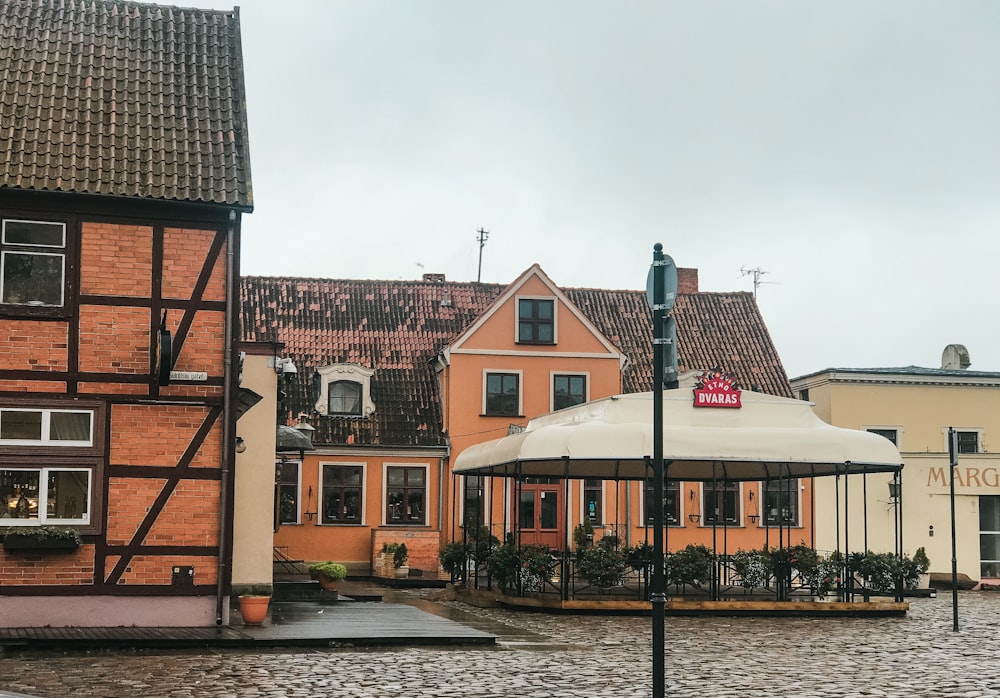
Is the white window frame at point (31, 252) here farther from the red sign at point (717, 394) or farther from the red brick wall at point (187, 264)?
the red sign at point (717, 394)

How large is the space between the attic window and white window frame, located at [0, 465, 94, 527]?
822 inches

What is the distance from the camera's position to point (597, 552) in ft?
85.7

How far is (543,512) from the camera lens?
40781 millimetres

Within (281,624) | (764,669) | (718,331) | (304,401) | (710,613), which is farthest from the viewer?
(718,331)

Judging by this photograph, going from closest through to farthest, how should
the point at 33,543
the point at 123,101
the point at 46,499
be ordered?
the point at 33,543 < the point at 46,499 < the point at 123,101

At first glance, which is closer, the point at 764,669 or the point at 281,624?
the point at 764,669

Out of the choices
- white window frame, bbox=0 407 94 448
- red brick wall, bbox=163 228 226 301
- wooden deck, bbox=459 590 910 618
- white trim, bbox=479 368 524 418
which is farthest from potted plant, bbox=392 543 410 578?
white window frame, bbox=0 407 94 448

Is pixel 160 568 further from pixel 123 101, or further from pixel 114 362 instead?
pixel 123 101

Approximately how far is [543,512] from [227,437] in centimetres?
2185

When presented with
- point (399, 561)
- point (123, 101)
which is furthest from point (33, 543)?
point (399, 561)

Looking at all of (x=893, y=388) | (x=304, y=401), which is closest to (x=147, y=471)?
(x=304, y=401)

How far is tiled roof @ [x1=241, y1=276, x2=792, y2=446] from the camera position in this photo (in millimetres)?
40812

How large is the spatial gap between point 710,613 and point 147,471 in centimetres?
1118

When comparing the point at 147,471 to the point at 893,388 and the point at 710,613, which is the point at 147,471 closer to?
the point at 710,613
